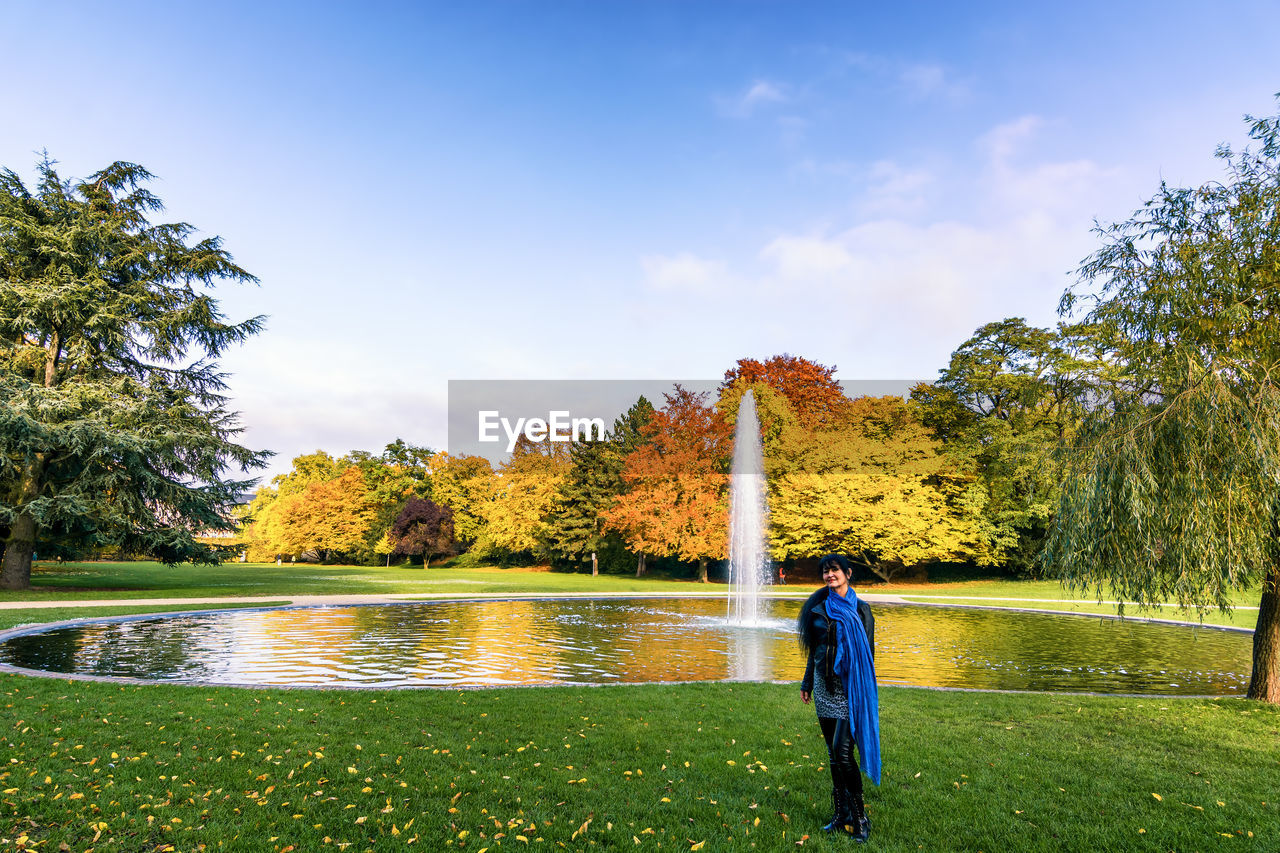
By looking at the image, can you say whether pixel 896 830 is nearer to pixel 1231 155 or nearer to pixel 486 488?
pixel 1231 155

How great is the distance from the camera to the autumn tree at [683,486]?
37.0 metres

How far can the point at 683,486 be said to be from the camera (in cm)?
3816

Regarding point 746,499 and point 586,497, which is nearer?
point 746,499

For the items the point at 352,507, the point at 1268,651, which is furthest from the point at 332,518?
the point at 1268,651

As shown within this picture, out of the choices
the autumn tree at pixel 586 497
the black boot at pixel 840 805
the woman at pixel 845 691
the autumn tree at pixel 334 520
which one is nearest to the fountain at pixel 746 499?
the autumn tree at pixel 586 497

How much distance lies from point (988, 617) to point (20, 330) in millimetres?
33391

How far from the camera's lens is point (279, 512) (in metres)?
69.1

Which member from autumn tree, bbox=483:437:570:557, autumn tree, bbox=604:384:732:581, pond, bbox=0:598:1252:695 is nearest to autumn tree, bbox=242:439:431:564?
autumn tree, bbox=483:437:570:557

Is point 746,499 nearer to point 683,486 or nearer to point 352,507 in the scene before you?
point 683,486

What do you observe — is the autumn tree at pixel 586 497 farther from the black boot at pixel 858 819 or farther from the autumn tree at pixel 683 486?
the black boot at pixel 858 819

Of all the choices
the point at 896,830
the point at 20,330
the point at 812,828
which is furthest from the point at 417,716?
the point at 20,330

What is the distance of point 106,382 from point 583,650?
70.9ft

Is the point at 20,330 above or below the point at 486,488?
above

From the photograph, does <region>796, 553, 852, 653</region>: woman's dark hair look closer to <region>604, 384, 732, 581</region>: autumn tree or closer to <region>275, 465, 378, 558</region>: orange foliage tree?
<region>604, 384, 732, 581</region>: autumn tree
